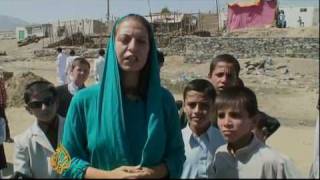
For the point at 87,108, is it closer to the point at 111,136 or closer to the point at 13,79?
the point at 111,136

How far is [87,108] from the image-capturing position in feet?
8.11

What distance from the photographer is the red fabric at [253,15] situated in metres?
35.0

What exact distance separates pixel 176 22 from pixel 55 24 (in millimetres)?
17563

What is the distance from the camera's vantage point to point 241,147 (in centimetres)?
256

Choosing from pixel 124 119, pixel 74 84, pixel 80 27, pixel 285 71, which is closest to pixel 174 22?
pixel 80 27

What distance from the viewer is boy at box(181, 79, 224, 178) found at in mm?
3246

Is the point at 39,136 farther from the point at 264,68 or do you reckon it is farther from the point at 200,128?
the point at 264,68

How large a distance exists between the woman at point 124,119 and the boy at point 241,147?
23 centimetres

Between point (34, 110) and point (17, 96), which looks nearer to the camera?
point (34, 110)

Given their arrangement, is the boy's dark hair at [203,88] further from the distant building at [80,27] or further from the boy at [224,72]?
the distant building at [80,27]

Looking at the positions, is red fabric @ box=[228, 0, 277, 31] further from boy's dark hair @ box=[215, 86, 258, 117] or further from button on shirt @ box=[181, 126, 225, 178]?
boy's dark hair @ box=[215, 86, 258, 117]

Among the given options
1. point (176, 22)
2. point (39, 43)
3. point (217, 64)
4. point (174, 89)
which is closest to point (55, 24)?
point (39, 43)

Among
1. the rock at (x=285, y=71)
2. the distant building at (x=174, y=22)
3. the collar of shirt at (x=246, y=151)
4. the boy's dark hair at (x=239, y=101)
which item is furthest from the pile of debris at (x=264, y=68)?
the collar of shirt at (x=246, y=151)

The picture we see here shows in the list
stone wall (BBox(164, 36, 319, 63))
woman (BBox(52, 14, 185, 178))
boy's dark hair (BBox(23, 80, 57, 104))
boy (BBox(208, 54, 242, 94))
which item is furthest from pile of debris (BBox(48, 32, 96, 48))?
woman (BBox(52, 14, 185, 178))
